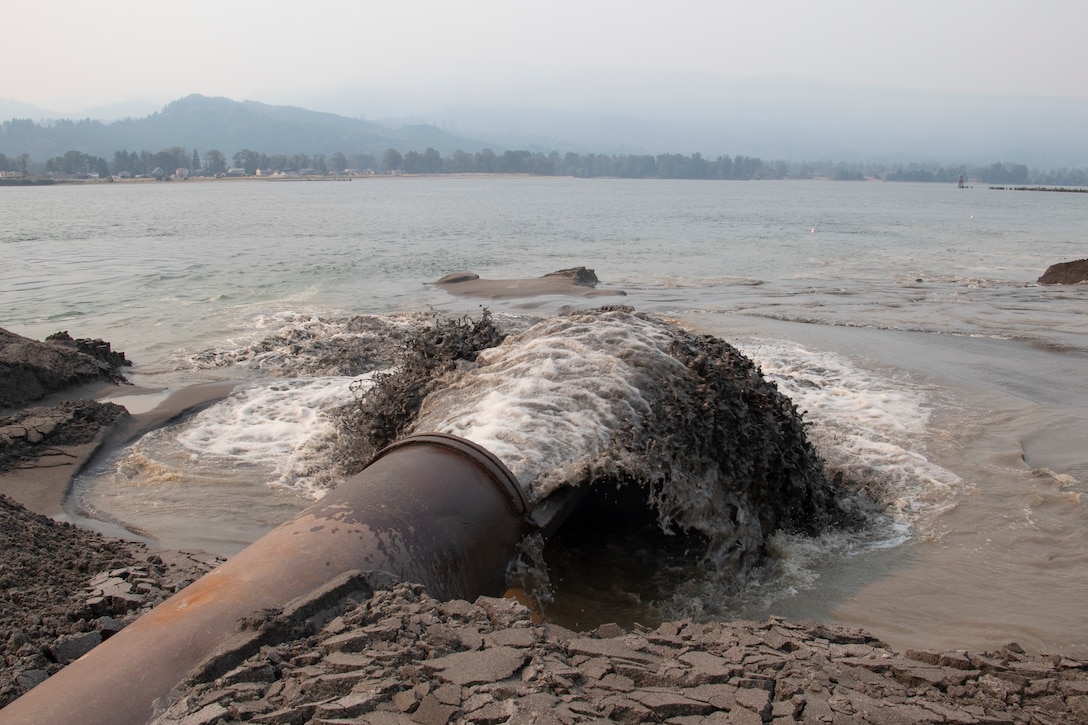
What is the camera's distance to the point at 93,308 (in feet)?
56.4

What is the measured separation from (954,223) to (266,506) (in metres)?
56.6

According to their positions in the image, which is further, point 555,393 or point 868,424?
point 868,424

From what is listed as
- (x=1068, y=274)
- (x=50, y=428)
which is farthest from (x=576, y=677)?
(x=1068, y=274)

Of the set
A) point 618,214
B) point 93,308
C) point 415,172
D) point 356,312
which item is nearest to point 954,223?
point 618,214

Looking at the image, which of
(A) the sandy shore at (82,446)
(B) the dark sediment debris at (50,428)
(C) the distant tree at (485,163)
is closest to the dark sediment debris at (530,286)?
Result: (A) the sandy shore at (82,446)

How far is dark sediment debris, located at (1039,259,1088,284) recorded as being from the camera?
73.5ft

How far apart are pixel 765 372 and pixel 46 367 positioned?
A: 9400mm

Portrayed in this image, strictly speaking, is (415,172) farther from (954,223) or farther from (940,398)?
(940,398)

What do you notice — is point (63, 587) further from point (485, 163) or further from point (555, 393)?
point (485, 163)

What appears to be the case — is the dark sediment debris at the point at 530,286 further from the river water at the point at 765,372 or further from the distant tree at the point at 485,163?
the distant tree at the point at 485,163

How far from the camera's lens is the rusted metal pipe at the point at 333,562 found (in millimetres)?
2732

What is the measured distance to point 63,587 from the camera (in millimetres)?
4238

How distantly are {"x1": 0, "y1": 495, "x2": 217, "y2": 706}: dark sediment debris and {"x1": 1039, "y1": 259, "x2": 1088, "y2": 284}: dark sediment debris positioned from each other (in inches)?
977

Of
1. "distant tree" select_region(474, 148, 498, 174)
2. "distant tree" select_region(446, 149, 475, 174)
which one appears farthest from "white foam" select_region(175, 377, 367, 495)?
"distant tree" select_region(446, 149, 475, 174)
